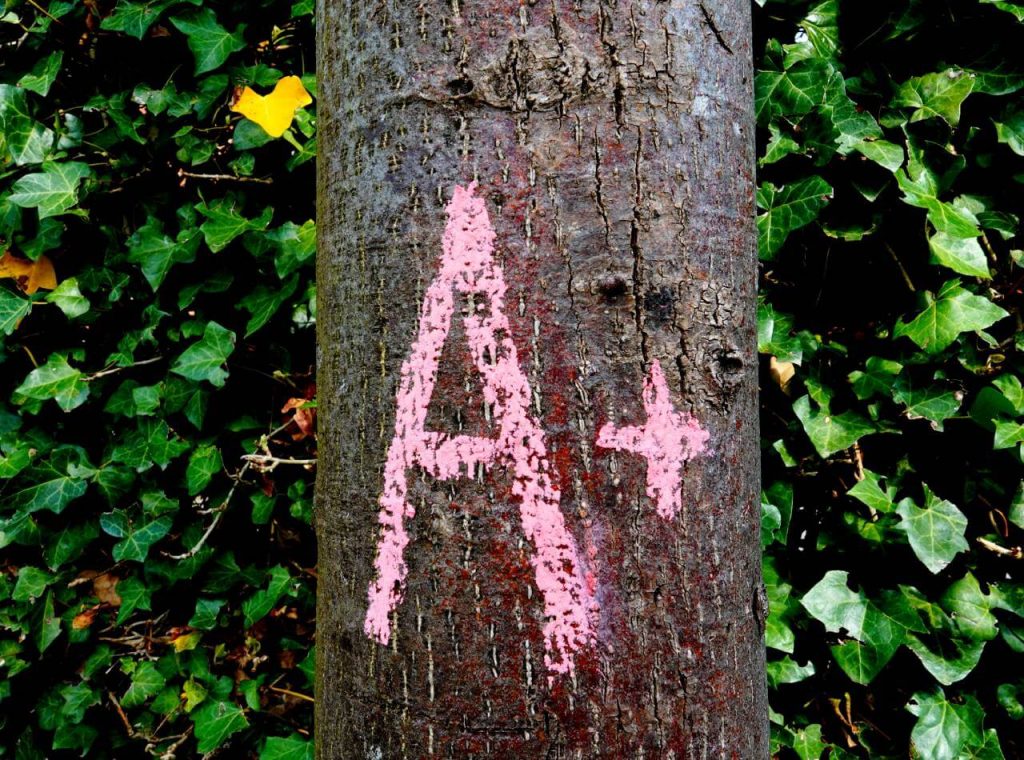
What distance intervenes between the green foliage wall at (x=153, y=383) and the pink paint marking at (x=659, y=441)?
1.20 metres

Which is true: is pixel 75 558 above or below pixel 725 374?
below

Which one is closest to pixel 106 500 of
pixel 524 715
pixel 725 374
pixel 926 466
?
pixel 524 715

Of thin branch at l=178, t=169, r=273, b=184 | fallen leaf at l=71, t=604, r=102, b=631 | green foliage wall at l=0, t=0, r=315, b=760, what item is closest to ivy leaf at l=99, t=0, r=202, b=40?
green foliage wall at l=0, t=0, r=315, b=760

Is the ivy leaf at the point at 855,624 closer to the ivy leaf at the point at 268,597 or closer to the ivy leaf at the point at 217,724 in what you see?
the ivy leaf at the point at 268,597

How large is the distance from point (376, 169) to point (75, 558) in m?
1.65

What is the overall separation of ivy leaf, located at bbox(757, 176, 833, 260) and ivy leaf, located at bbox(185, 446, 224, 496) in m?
1.34

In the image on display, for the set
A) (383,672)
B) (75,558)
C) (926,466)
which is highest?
(383,672)

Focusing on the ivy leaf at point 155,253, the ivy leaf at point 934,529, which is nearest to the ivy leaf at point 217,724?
the ivy leaf at point 155,253

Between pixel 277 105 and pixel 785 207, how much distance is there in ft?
3.84

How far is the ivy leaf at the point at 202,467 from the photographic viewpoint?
1723mm

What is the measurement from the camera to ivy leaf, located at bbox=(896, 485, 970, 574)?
1460 mm

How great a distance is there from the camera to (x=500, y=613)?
2.11ft

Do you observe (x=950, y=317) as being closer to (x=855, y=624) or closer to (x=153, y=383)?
(x=855, y=624)

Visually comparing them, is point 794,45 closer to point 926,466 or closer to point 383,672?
point 926,466
